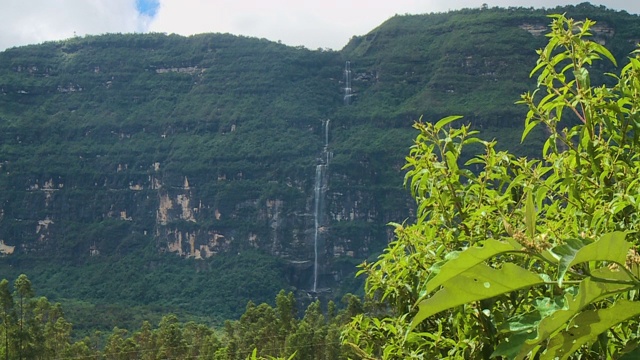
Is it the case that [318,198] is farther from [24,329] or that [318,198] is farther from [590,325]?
[590,325]

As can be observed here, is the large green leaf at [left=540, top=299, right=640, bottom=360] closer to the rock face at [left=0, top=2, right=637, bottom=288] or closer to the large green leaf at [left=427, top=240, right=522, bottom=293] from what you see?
the large green leaf at [left=427, top=240, right=522, bottom=293]

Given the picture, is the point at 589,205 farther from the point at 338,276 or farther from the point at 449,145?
the point at 338,276

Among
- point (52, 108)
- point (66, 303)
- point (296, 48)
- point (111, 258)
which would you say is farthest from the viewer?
point (296, 48)

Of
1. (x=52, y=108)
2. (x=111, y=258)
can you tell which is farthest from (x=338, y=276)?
(x=52, y=108)

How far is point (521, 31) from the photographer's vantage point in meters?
85.4

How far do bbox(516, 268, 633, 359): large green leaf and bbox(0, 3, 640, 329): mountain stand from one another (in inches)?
2753

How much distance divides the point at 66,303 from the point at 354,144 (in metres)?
33.2

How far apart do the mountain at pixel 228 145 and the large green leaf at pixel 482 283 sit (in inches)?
2750

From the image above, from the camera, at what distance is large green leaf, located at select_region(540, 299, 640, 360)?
119 centimetres

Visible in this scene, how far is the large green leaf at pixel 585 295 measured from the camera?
114cm

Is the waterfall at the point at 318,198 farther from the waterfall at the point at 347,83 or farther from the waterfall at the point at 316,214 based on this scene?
the waterfall at the point at 347,83

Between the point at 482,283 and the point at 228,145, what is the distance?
8645 centimetres

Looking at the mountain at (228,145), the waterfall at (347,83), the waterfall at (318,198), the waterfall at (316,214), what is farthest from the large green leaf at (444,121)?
the waterfall at (347,83)

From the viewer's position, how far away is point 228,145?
8700 cm
